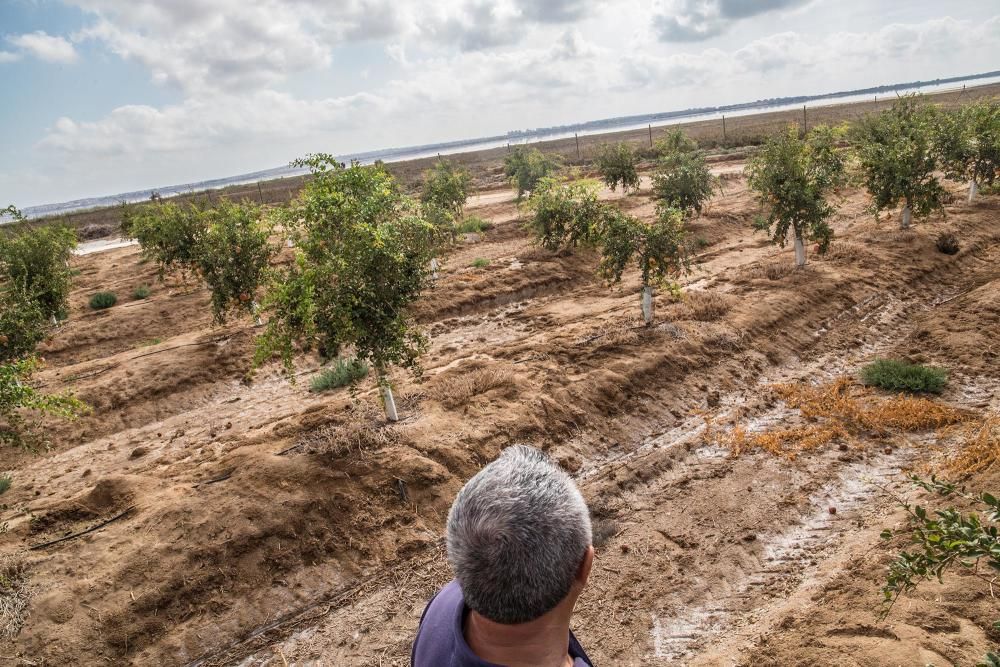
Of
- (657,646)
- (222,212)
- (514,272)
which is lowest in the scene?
(657,646)

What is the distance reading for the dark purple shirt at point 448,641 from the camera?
1.72m

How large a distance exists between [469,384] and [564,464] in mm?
2174

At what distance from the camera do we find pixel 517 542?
1601 mm

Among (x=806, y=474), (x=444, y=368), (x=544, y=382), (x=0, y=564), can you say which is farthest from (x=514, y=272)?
(x=0, y=564)

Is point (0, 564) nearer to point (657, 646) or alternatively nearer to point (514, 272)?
point (657, 646)

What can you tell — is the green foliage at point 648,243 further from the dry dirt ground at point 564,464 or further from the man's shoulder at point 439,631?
the man's shoulder at point 439,631

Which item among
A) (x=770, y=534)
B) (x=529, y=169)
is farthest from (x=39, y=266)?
(x=529, y=169)

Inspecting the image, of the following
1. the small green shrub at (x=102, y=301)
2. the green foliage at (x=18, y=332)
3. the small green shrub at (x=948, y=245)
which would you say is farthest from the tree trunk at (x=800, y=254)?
the small green shrub at (x=102, y=301)

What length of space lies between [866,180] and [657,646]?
1491cm

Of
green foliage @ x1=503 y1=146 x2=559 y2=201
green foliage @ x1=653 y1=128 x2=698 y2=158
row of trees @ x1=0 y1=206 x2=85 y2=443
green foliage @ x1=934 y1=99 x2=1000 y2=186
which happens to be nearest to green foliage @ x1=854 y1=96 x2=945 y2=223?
green foliage @ x1=934 y1=99 x2=1000 y2=186

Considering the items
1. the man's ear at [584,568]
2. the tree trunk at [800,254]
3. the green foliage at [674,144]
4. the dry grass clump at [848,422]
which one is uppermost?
the green foliage at [674,144]

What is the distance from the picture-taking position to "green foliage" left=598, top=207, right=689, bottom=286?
35.3 feet

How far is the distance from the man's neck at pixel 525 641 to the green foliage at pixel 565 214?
10.3m

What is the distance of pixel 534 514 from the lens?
63.5 inches
